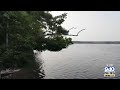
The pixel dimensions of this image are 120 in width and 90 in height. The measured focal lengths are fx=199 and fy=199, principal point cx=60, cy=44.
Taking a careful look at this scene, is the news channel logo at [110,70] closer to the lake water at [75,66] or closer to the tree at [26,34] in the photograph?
the tree at [26,34]

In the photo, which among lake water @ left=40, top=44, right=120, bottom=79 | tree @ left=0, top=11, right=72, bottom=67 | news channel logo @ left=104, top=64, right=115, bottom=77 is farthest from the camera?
lake water @ left=40, top=44, right=120, bottom=79

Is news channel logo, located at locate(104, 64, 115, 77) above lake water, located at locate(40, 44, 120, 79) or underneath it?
underneath

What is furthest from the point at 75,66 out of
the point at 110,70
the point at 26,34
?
the point at 110,70

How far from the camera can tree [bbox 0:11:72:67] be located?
939 centimetres

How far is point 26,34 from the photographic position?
10.3 metres

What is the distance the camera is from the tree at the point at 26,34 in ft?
30.8

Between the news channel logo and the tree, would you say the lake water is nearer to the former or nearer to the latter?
the tree

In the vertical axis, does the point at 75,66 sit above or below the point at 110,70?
above

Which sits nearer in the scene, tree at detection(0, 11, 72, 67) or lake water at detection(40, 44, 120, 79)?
tree at detection(0, 11, 72, 67)

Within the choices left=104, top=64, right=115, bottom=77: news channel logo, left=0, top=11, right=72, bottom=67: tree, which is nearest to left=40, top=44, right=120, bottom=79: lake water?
left=0, top=11, right=72, bottom=67: tree

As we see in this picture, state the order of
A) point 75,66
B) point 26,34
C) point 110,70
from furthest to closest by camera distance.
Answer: point 75,66
point 26,34
point 110,70

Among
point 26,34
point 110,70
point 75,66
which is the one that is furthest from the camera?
point 75,66

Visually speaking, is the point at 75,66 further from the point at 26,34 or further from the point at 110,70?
the point at 110,70
